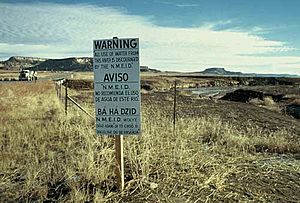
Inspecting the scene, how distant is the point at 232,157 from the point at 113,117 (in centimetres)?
380

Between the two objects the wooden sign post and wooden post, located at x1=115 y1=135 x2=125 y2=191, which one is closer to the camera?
the wooden sign post

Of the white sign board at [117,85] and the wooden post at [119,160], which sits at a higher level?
the white sign board at [117,85]

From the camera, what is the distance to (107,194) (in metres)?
6.35

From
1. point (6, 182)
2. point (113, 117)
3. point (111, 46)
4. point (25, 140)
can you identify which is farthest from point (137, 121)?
point (25, 140)

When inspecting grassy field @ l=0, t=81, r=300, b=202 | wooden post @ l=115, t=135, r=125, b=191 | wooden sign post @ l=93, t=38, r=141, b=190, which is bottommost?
grassy field @ l=0, t=81, r=300, b=202

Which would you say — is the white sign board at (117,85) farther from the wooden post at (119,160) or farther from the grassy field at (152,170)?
the grassy field at (152,170)

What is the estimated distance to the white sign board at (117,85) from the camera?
6.23 metres

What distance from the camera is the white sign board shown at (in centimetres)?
623

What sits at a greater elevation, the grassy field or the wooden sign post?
the wooden sign post

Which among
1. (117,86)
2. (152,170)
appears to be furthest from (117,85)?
(152,170)

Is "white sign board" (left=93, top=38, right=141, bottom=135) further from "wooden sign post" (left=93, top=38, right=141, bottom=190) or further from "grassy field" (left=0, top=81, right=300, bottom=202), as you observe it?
"grassy field" (left=0, top=81, right=300, bottom=202)

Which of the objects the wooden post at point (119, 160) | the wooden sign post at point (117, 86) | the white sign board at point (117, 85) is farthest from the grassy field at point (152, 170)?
the white sign board at point (117, 85)

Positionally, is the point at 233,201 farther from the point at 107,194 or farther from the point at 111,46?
the point at 111,46

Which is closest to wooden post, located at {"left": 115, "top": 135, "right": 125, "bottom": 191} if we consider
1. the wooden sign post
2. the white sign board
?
the wooden sign post
